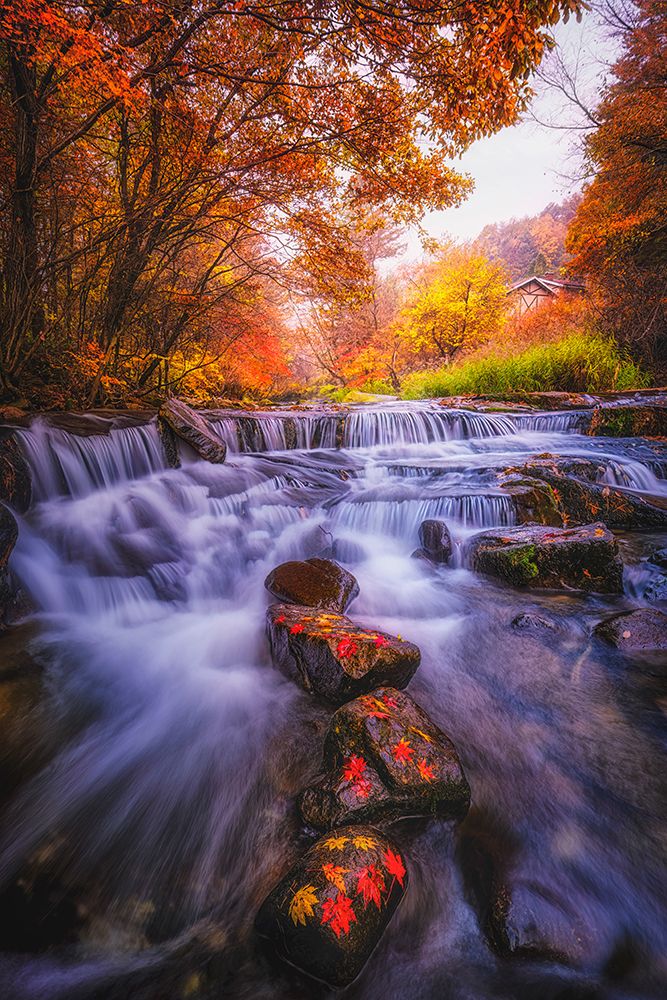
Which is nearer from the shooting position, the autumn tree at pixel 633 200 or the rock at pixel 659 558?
the rock at pixel 659 558

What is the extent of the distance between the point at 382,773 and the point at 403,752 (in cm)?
14

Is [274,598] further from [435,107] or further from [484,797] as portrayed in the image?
[435,107]

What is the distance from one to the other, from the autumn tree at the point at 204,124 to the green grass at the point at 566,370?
24.3 ft

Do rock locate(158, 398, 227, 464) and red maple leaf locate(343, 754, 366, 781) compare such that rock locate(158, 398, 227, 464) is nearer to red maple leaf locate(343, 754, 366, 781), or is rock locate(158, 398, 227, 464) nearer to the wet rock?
the wet rock

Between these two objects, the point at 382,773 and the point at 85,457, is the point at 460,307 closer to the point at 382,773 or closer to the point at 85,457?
the point at 85,457

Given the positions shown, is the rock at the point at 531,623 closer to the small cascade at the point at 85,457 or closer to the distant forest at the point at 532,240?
the small cascade at the point at 85,457

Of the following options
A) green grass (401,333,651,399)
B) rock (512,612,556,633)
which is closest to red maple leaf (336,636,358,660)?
rock (512,612,556,633)

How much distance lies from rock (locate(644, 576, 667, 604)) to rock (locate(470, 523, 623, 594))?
220 millimetres

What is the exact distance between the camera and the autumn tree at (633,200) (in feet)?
37.3

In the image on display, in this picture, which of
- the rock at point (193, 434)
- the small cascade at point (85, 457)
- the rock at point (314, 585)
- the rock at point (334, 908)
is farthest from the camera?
the rock at point (193, 434)

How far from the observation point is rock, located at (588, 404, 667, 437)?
8.22m

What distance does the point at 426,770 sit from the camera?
6.31ft

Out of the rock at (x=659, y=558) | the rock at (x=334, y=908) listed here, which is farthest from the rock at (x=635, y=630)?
the rock at (x=334, y=908)

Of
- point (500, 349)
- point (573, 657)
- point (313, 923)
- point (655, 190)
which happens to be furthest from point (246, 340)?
point (655, 190)
